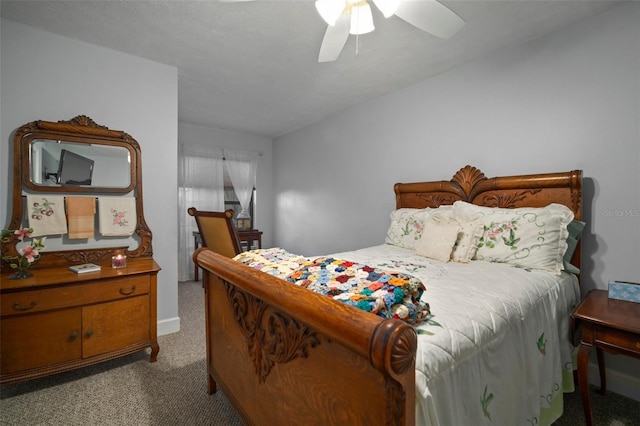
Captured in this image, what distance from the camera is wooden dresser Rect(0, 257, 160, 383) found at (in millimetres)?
1603

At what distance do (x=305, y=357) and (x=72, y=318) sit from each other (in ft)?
5.89

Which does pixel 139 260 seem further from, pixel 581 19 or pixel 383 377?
pixel 581 19

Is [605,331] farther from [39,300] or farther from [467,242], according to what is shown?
[39,300]

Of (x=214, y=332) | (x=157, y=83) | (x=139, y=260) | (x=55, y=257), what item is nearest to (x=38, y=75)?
(x=157, y=83)

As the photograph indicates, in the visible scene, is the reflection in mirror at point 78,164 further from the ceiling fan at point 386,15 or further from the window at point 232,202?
the window at point 232,202

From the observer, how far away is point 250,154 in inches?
194

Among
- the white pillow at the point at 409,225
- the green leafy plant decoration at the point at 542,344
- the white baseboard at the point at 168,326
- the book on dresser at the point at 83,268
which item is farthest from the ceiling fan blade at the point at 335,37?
the white baseboard at the point at 168,326

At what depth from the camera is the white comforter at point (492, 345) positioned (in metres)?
0.78

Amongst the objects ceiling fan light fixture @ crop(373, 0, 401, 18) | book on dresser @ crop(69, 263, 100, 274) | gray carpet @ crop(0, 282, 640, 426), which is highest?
ceiling fan light fixture @ crop(373, 0, 401, 18)

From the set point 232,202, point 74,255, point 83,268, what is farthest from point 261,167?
point 83,268

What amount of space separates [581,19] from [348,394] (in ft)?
9.02

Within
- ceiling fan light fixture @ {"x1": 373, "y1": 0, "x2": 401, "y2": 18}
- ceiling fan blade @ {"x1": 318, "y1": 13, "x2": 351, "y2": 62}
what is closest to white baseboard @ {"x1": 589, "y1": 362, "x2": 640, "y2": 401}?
ceiling fan light fixture @ {"x1": 373, "y1": 0, "x2": 401, "y2": 18}

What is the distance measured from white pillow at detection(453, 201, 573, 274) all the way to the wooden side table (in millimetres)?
277

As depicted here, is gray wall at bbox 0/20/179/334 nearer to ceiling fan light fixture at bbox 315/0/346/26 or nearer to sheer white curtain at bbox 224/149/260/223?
ceiling fan light fixture at bbox 315/0/346/26
